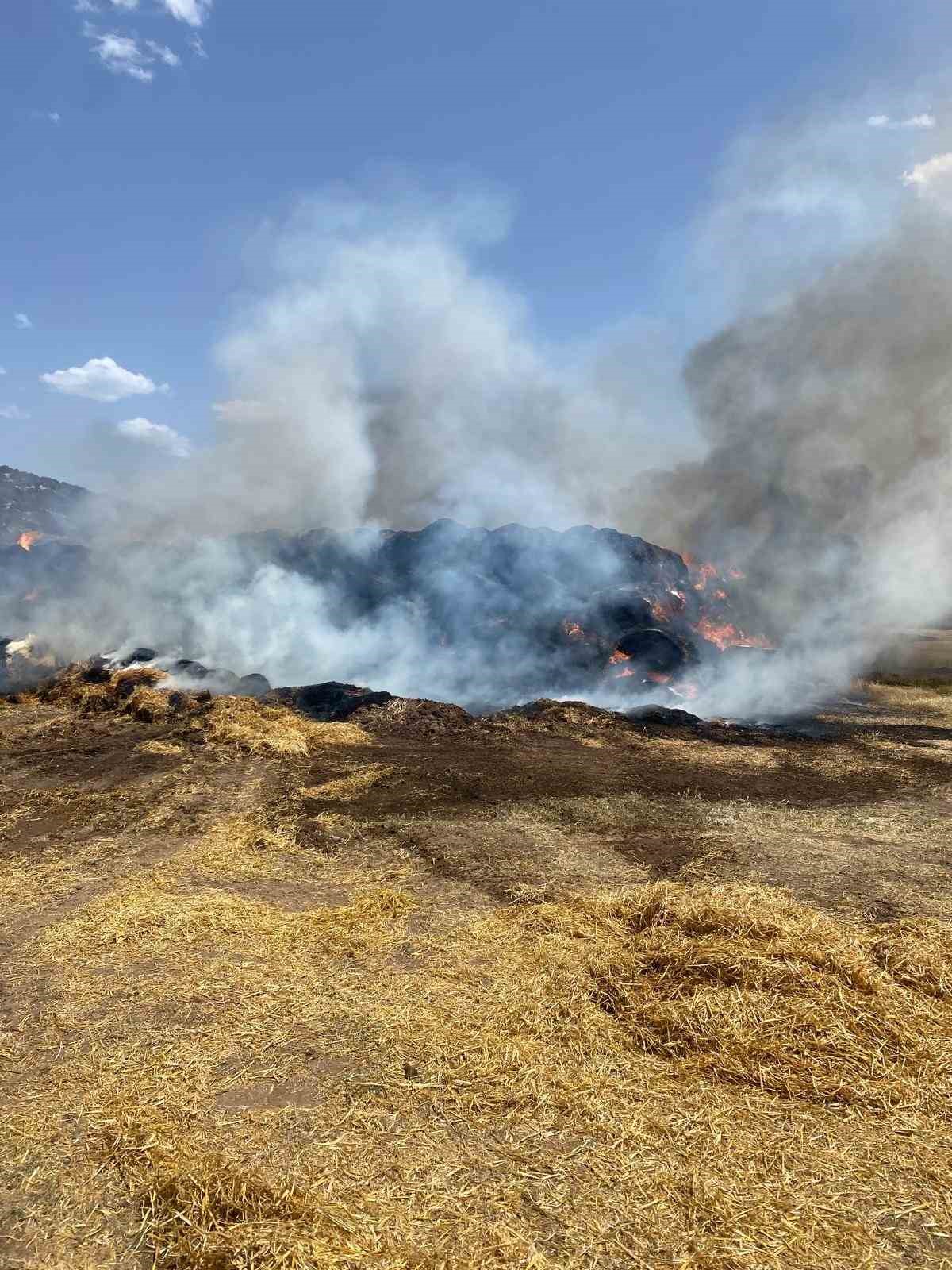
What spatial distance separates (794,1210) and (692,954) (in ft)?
7.99

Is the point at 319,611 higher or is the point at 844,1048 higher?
the point at 319,611

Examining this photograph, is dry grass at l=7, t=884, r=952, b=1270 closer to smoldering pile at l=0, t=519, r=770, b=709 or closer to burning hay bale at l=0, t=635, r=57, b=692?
smoldering pile at l=0, t=519, r=770, b=709

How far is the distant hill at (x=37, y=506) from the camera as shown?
178 feet

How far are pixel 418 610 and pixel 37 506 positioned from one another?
4535cm

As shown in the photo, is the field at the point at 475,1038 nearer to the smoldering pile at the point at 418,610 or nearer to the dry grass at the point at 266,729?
the dry grass at the point at 266,729

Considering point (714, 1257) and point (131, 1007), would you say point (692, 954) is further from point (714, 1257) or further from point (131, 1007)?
point (131, 1007)

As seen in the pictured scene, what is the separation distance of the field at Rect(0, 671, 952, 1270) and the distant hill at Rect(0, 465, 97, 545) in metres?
52.0

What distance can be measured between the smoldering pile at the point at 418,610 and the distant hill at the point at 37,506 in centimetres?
2163

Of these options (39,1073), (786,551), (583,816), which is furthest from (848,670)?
(39,1073)

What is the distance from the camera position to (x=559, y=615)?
2822 centimetres

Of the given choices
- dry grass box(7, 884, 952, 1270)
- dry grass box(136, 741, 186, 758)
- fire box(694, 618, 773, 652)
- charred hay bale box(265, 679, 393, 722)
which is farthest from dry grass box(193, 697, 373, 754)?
fire box(694, 618, 773, 652)

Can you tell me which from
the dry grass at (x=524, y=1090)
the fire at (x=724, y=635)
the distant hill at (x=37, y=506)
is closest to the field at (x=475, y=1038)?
the dry grass at (x=524, y=1090)

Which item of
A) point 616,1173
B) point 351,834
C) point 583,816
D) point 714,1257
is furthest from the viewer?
point 583,816

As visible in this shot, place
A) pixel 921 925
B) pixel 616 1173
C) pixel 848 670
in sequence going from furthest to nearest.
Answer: pixel 848 670 → pixel 921 925 → pixel 616 1173
